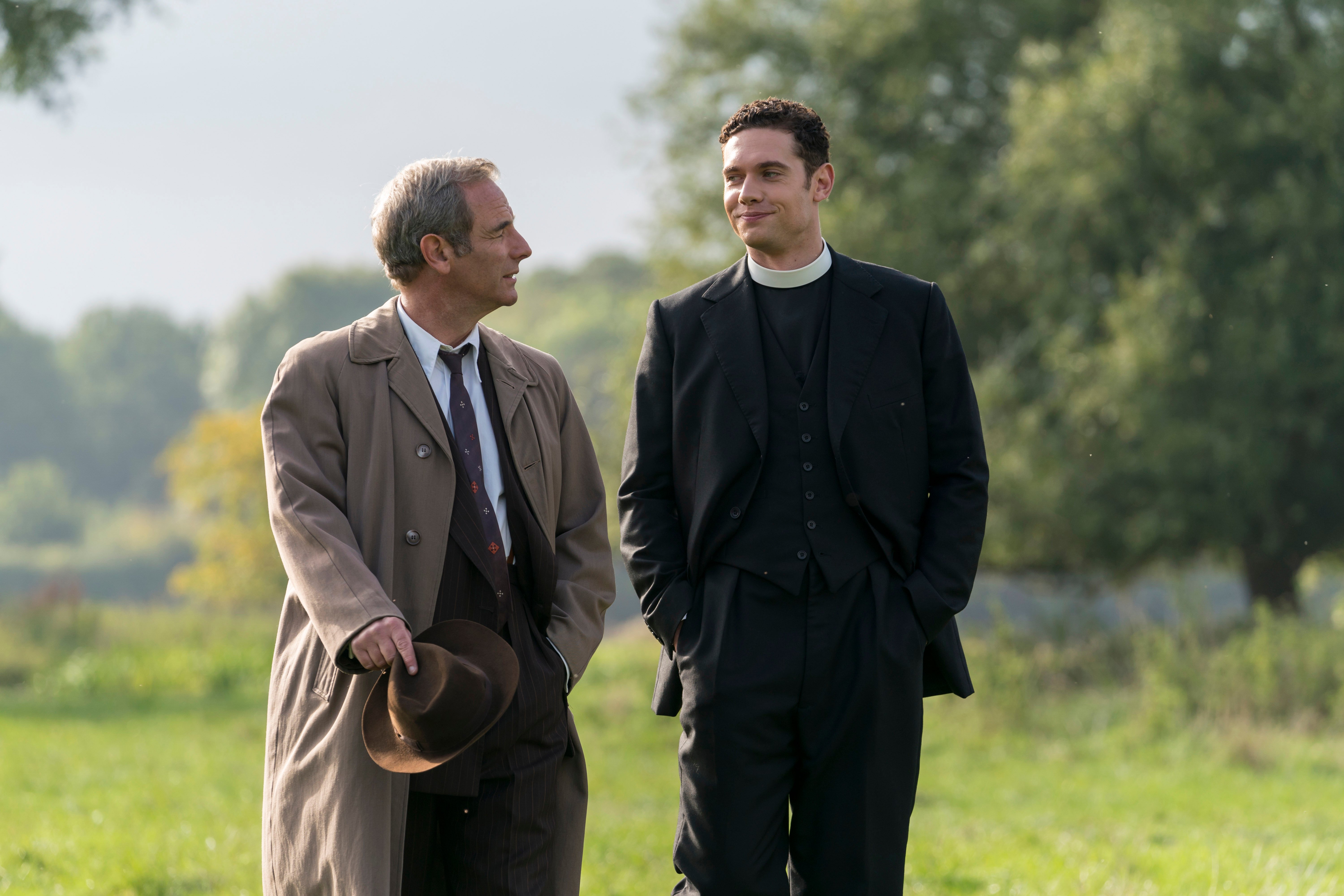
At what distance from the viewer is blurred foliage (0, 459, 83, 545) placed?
6725 centimetres

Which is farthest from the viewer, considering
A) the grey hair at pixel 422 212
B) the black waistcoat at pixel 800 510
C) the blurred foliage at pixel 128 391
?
the blurred foliage at pixel 128 391

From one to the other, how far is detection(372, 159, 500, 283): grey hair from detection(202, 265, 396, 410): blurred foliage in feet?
218

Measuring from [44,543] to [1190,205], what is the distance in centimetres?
6687

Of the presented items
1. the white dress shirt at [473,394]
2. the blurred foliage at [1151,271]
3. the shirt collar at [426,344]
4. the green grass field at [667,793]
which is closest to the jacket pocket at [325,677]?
the white dress shirt at [473,394]

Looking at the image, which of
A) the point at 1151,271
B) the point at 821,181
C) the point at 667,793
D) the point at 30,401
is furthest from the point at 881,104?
the point at 30,401

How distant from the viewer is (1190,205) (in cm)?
1427

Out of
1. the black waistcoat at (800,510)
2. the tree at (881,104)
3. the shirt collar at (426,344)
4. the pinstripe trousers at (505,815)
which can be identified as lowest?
the pinstripe trousers at (505,815)

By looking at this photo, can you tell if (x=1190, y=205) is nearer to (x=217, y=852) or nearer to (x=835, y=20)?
(x=835, y=20)

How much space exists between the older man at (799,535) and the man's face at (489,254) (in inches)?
16.6

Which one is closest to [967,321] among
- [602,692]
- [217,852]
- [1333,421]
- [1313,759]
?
[1333,421]

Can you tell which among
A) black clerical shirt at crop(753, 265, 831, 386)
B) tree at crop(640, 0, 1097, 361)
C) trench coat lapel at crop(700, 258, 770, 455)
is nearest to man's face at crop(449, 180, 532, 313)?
trench coat lapel at crop(700, 258, 770, 455)

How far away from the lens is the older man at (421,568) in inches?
112

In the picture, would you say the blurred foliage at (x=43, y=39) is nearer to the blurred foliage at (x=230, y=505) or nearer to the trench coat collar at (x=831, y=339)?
the trench coat collar at (x=831, y=339)

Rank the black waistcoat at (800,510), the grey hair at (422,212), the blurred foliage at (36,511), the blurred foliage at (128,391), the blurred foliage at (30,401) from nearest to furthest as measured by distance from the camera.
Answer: the black waistcoat at (800,510) → the grey hair at (422,212) → the blurred foliage at (36,511) → the blurred foliage at (128,391) → the blurred foliage at (30,401)
